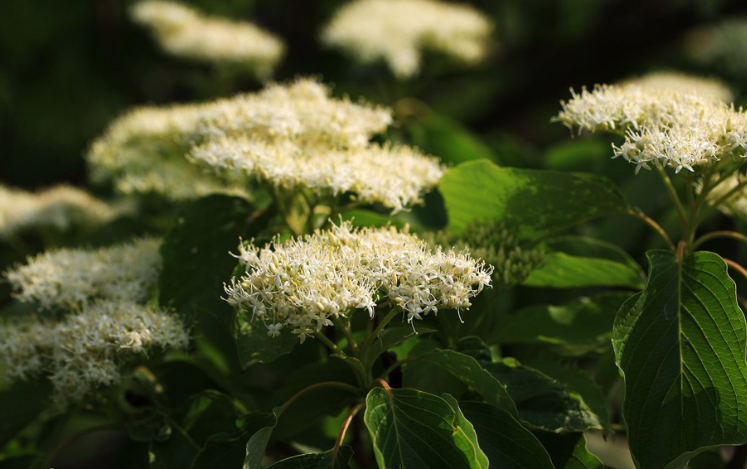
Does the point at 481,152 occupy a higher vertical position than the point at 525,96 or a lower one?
lower

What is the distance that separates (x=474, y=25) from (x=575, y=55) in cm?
114

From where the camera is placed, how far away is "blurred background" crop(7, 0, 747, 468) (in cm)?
317

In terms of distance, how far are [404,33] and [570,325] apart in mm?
1916

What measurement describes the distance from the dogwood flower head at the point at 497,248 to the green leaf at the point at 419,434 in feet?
1.19

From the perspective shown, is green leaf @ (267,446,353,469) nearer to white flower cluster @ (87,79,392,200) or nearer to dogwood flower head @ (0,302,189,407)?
dogwood flower head @ (0,302,189,407)

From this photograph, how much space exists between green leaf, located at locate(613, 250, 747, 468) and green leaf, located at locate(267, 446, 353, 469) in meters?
0.47

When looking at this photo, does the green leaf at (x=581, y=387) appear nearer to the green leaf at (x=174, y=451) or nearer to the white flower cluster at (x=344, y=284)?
the white flower cluster at (x=344, y=284)

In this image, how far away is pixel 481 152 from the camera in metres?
2.55

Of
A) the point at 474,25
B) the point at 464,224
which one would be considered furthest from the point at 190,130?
the point at 474,25

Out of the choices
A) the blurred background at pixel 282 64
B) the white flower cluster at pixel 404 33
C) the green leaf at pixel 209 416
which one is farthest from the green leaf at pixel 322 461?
the white flower cluster at pixel 404 33

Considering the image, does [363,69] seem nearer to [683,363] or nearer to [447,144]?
[447,144]

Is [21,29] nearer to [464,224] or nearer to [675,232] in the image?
[464,224]

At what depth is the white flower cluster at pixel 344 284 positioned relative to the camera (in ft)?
3.90

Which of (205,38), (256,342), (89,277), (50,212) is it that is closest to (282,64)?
(205,38)
